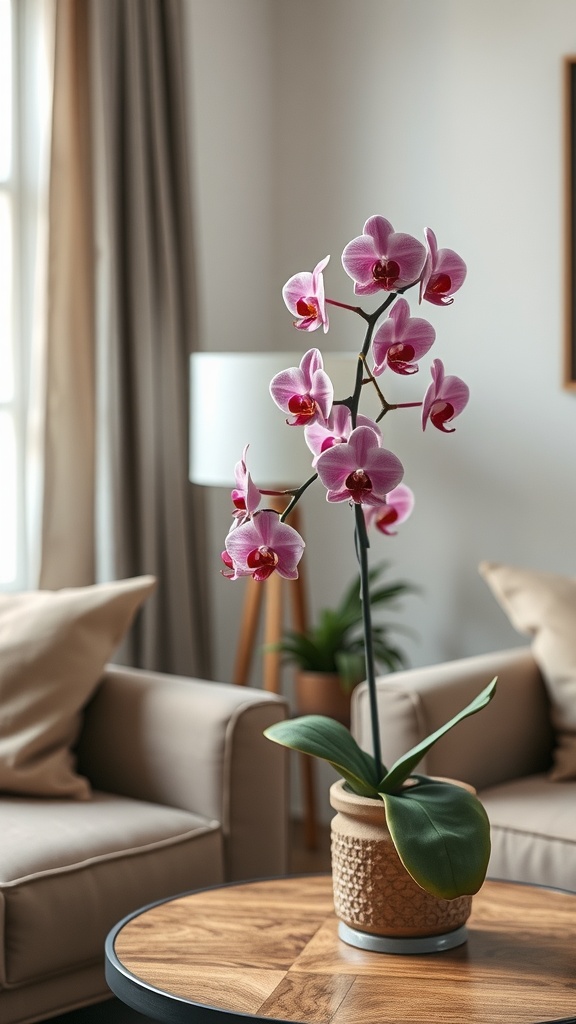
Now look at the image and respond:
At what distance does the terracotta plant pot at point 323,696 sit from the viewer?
322cm

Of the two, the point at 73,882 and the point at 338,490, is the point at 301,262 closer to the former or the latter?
the point at 73,882

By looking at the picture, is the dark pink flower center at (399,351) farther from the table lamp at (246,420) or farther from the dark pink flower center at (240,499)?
the table lamp at (246,420)

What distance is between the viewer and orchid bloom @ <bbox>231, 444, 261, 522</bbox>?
1.39 metres

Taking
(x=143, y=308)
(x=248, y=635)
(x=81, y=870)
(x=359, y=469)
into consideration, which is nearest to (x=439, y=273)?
(x=359, y=469)

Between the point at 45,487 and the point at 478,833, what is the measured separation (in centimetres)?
195

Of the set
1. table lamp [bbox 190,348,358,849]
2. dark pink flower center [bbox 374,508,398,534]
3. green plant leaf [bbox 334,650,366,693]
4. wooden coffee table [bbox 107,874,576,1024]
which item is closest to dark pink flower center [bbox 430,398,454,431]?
dark pink flower center [bbox 374,508,398,534]

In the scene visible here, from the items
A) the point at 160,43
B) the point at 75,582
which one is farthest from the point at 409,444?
the point at 160,43

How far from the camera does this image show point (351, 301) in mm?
3572

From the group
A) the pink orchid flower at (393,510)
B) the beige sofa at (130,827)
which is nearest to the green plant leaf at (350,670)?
the beige sofa at (130,827)

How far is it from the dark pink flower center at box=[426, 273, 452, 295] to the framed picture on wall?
1.80 meters

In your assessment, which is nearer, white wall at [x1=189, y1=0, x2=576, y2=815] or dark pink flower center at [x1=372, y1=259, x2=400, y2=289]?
dark pink flower center at [x1=372, y1=259, x2=400, y2=289]

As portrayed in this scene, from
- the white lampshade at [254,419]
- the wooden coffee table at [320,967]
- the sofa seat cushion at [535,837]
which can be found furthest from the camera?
the white lampshade at [254,419]

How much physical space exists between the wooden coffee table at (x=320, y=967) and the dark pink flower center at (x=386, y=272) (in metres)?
0.82

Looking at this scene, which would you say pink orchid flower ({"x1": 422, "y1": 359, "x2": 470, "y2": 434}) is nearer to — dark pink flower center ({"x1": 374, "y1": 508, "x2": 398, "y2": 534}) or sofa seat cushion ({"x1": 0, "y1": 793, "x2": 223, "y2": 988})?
dark pink flower center ({"x1": 374, "y1": 508, "x2": 398, "y2": 534})
